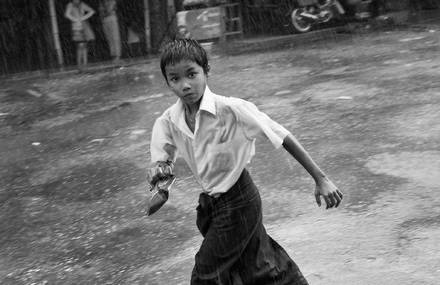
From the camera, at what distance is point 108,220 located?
531 centimetres

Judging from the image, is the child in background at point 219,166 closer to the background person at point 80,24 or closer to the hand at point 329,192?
the hand at point 329,192

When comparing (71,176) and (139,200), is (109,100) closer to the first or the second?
(71,176)

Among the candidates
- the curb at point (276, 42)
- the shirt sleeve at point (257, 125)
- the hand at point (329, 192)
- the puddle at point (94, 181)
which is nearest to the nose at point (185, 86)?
the shirt sleeve at point (257, 125)

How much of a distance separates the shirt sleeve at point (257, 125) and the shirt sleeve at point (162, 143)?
0.35 meters

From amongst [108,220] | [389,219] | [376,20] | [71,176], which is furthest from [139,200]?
[376,20]

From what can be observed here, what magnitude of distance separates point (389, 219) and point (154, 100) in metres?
5.54

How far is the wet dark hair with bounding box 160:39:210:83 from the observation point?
9.43 feet

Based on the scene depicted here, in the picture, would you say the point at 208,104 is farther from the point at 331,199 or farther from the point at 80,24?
the point at 80,24

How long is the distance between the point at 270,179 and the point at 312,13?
913 cm

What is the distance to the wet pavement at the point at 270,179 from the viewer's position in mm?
4238

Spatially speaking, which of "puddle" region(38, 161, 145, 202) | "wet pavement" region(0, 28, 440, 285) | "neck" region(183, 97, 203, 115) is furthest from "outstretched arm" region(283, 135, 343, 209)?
"puddle" region(38, 161, 145, 202)

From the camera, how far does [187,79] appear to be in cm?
290

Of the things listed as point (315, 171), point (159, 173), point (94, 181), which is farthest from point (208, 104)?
point (94, 181)

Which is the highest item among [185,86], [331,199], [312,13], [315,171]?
[185,86]
